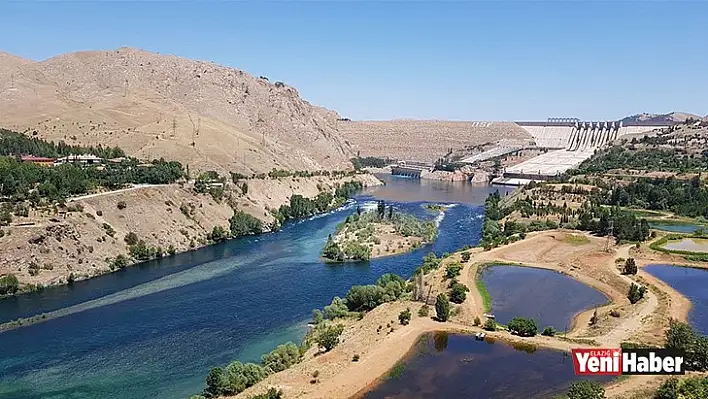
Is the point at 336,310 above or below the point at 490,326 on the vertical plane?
below

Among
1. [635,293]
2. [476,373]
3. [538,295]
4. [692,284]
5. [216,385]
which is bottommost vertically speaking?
[216,385]

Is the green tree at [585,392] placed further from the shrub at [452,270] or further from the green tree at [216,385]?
the shrub at [452,270]

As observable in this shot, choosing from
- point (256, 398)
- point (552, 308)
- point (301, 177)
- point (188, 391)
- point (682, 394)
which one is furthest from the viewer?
point (301, 177)

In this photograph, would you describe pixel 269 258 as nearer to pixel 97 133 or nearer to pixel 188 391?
pixel 188 391

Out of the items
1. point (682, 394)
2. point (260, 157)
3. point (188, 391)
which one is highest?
point (260, 157)

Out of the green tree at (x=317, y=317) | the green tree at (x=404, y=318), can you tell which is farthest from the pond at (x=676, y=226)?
the green tree at (x=317, y=317)

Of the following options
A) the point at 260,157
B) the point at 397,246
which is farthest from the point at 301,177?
the point at 397,246

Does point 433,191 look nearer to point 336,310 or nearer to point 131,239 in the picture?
point 131,239

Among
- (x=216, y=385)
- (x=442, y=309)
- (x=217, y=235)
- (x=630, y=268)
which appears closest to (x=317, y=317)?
(x=442, y=309)
